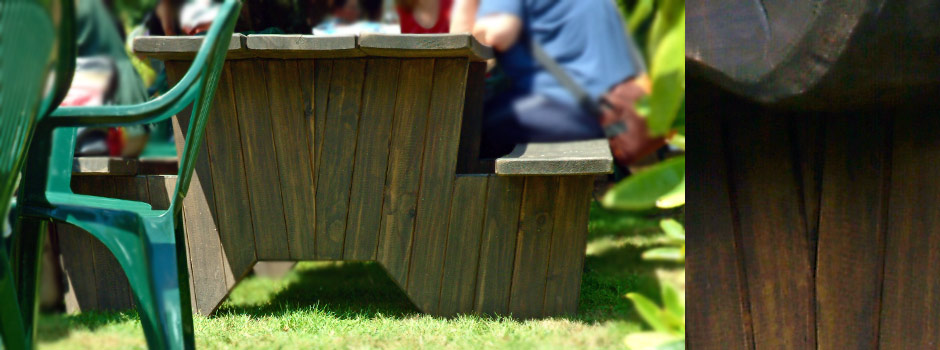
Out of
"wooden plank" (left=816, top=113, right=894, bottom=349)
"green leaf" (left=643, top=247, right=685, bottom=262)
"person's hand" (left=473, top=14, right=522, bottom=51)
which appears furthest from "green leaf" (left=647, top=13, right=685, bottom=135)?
"person's hand" (left=473, top=14, right=522, bottom=51)

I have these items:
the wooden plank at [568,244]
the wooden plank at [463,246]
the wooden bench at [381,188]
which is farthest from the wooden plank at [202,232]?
the wooden plank at [568,244]

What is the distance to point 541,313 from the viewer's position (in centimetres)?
209

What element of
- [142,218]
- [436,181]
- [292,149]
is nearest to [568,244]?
[436,181]

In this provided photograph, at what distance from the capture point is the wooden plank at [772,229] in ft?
2.66

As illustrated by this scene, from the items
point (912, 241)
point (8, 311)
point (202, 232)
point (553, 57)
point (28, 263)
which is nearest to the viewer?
point (912, 241)

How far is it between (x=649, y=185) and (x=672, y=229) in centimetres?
17

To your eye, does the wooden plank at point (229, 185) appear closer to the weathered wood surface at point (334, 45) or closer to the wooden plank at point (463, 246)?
the weathered wood surface at point (334, 45)

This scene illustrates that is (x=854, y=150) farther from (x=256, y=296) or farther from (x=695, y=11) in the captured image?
(x=256, y=296)

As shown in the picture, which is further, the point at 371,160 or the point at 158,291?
the point at 371,160

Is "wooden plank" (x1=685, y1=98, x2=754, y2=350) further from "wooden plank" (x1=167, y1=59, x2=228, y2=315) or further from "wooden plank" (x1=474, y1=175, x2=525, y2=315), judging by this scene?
"wooden plank" (x1=167, y1=59, x2=228, y2=315)

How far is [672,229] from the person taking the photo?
2.52ft

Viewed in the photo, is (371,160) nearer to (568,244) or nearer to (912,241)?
(568,244)

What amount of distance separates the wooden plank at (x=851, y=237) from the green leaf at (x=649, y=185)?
24 cm

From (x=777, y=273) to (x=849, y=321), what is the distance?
0.09 m
